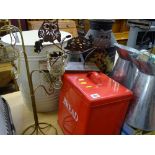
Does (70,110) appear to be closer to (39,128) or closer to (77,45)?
(39,128)

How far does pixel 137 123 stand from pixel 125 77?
251mm

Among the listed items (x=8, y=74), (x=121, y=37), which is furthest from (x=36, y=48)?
(x=121, y=37)

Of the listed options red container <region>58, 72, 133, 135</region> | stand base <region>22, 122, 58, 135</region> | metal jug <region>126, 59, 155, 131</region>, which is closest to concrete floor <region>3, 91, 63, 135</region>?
stand base <region>22, 122, 58, 135</region>

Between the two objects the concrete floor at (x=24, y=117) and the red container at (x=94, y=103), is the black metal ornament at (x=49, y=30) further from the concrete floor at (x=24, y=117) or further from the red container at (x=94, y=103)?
the concrete floor at (x=24, y=117)

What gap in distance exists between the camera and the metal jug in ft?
2.46

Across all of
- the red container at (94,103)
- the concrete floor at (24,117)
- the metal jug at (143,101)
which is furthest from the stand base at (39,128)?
the metal jug at (143,101)

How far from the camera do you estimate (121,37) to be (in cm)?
244

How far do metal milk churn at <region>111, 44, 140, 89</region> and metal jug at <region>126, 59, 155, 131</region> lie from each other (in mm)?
81

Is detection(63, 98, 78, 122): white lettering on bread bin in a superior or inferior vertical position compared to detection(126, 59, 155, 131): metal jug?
inferior

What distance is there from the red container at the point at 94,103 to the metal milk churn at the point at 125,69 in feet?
0.39

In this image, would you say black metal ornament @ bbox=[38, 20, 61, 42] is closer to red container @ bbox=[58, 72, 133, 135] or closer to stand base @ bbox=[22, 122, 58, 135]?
red container @ bbox=[58, 72, 133, 135]

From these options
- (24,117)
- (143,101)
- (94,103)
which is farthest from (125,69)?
(24,117)
